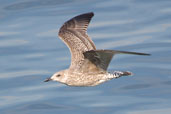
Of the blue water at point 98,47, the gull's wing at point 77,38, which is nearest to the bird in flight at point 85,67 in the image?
the gull's wing at point 77,38

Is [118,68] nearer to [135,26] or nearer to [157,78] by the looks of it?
[157,78]

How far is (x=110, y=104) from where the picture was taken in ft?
48.3

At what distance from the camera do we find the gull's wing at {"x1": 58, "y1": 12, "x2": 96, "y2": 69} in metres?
12.5

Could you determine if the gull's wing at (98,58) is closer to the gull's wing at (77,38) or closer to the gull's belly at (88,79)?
the gull's belly at (88,79)

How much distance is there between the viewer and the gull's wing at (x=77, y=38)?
12.5 metres

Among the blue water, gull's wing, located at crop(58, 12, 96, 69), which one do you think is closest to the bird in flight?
gull's wing, located at crop(58, 12, 96, 69)

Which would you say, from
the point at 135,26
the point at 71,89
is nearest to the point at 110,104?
the point at 71,89

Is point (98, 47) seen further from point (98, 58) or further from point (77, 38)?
point (98, 58)

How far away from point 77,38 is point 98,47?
11.5 feet

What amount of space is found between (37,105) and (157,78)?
2.71 m

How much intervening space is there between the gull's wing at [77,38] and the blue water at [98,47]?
186 cm

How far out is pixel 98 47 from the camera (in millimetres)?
16469

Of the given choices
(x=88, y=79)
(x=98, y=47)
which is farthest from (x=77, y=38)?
(x=98, y=47)

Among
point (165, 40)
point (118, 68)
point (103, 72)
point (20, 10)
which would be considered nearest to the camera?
point (103, 72)
